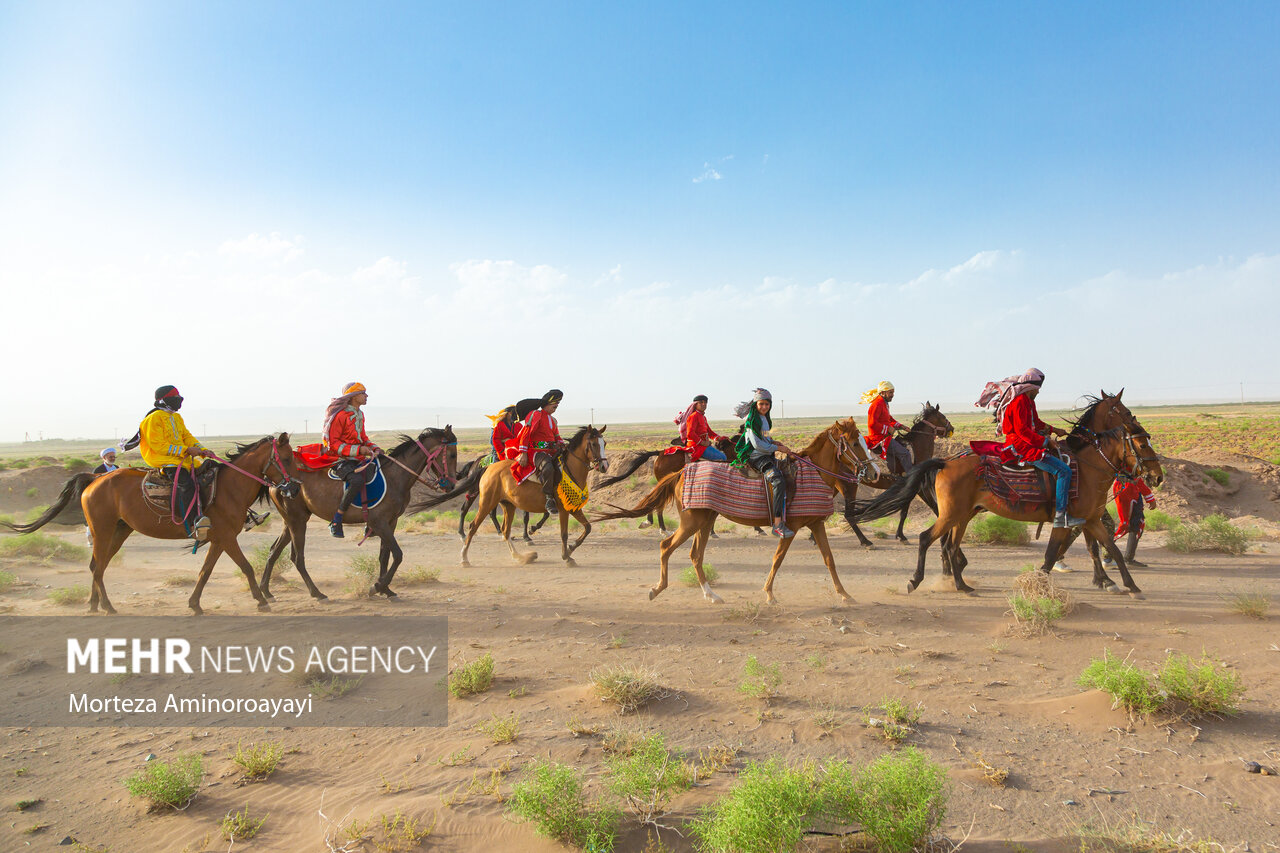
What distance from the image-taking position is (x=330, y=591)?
32.4 ft

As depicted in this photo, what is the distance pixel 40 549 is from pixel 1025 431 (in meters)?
18.1

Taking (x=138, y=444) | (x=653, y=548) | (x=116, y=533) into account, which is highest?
(x=138, y=444)

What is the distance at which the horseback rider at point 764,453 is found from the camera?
27.2ft

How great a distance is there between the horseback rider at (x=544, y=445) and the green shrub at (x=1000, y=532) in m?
8.68

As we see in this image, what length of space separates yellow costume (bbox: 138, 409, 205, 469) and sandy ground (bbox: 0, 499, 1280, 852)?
203 centimetres

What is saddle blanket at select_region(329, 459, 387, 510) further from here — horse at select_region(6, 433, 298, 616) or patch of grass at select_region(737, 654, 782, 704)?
patch of grass at select_region(737, 654, 782, 704)

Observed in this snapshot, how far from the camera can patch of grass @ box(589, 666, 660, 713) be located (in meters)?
5.22

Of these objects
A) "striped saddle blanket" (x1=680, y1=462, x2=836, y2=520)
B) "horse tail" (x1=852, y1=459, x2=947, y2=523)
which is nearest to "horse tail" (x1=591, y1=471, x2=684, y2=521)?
"striped saddle blanket" (x1=680, y1=462, x2=836, y2=520)

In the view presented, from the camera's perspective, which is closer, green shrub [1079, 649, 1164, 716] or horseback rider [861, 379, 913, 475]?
green shrub [1079, 649, 1164, 716]

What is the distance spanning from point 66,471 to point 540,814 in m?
34.9

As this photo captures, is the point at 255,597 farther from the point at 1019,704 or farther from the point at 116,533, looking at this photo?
the point at 1019,704

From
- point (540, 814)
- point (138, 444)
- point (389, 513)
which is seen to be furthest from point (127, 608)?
point (540, 814)

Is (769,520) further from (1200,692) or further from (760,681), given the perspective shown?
(1200,692)

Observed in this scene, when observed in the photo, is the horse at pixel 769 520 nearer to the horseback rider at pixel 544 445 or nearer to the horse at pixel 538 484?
the horse at pixel 538 484
